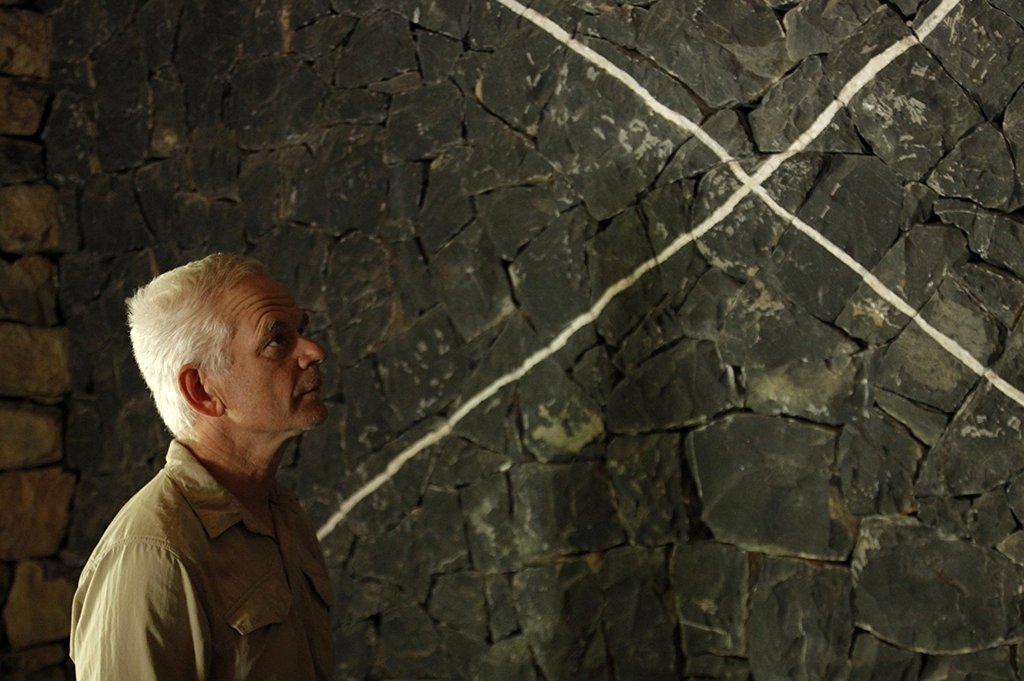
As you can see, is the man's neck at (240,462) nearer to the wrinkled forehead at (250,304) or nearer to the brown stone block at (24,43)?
the wrinkled forehead at (250,304)

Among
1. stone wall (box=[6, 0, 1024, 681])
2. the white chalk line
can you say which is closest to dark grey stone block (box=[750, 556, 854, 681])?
stone wall (box=[6, 0, 1024, 681])

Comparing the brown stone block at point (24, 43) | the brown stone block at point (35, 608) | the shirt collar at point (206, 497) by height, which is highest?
the brown stone block at point (24, 43)

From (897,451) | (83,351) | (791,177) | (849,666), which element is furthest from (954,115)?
(83,351)

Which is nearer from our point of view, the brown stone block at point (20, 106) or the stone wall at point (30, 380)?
the stone wall at point (30, 380)

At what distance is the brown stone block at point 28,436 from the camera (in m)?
3.39

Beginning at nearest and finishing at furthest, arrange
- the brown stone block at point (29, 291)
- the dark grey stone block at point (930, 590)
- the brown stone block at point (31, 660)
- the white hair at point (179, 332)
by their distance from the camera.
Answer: the white hair at point (179, 332), the dark grey stone block at point (930, 590), the brown stone block at point (31, 660), the brown stone block at point (29, 291)

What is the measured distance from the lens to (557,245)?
2.58m

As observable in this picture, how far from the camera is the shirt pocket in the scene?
5.32ft

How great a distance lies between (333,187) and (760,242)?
114cm

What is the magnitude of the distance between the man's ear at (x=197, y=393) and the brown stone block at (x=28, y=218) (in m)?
1.98

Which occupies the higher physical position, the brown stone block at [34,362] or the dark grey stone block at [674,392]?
the brown stone block at [34,362]

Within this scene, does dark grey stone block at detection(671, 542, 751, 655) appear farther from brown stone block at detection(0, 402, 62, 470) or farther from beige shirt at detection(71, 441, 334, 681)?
brown stone block at detection(0, 402, 62, 470)

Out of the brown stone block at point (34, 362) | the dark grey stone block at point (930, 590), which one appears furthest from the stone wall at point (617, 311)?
the brown stone block at point (34, 362)

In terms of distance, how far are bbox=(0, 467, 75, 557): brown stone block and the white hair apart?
72.8 inches
